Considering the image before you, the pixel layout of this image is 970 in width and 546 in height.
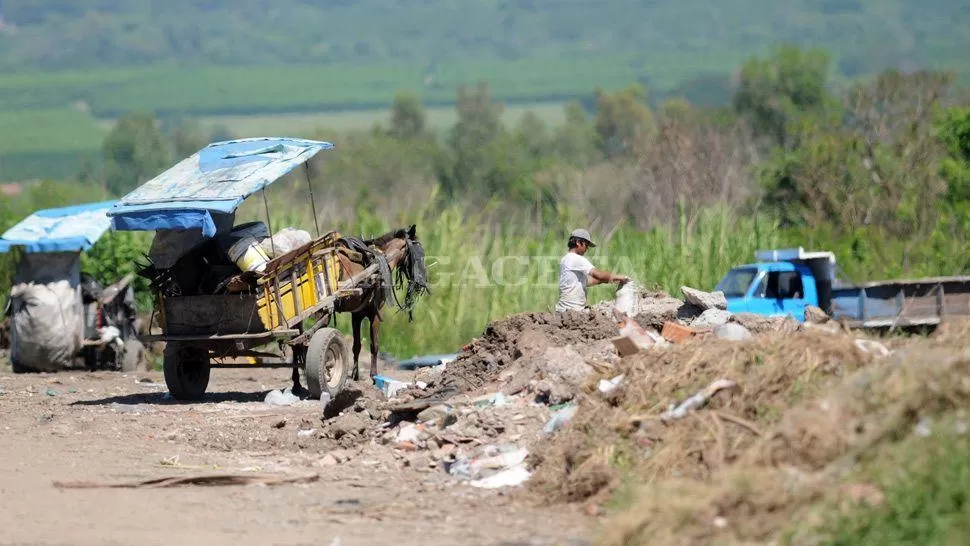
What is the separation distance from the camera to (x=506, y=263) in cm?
2409

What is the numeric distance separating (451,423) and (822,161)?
27080 millimetres

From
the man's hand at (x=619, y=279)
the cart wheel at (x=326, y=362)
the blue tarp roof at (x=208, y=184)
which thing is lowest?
the cart wheel at (x=326, y=362)

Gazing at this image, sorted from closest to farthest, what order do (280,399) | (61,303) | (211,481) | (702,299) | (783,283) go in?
(211,481), (702,299), (280,399), (61,303), (783,283)

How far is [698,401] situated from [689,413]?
171 millimetres

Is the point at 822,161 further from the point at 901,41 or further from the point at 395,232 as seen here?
the point at 901,41

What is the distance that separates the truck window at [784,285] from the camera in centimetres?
2031

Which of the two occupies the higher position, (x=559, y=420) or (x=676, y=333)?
(x=676, y=333)

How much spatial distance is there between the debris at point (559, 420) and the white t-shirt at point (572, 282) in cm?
336

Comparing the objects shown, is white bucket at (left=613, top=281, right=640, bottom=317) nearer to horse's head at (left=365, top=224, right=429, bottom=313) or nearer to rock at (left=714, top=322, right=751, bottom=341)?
rock at (left=714, top=322, right=751, bottom=341)

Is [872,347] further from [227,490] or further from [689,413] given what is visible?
[227,490]

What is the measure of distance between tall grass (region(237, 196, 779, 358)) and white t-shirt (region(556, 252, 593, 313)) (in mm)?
7107

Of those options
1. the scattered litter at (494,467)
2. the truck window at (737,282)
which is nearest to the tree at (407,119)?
the truck window at (737,282)

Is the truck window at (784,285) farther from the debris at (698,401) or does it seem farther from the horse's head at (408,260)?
the debris at (698,401)

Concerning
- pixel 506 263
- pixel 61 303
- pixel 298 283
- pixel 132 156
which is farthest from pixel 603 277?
pixel 132 156
